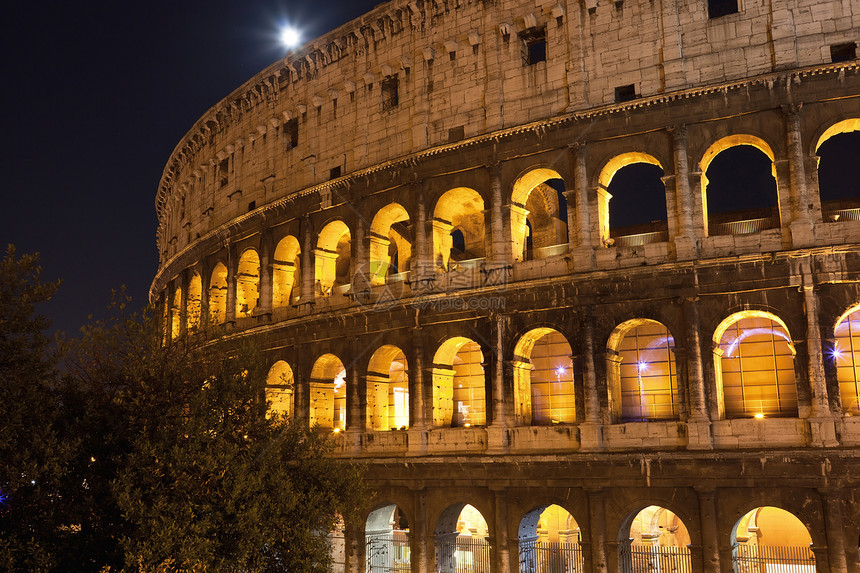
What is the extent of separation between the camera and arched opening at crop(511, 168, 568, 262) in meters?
18.0

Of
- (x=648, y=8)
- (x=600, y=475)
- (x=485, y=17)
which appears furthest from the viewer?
(x=485, y=17)

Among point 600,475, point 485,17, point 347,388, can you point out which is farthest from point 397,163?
point 600,475

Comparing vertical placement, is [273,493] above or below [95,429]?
below

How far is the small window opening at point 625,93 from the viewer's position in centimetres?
1678

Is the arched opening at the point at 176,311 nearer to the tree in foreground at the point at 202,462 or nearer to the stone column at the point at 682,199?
the tree in foreground at the point at 202,462

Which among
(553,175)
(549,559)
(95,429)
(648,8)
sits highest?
(648,8)

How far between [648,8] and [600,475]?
32.0 feet

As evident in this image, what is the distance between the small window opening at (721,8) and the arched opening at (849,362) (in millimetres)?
6510

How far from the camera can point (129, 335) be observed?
38.7 feet

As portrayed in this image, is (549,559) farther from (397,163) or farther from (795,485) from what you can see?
(397,163)

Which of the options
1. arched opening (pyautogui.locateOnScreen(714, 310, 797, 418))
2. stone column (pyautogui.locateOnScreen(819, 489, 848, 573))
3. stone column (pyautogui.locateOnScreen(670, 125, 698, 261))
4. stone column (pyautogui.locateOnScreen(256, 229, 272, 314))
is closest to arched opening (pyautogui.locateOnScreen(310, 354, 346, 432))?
stone column (pyautogui.locateOnScreen(256, 229, 272, 314))

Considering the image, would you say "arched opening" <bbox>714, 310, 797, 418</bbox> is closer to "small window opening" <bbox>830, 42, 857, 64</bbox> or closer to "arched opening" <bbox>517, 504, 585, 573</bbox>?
"arched opening" <bbox>517, 504, 585, 573</bbox>

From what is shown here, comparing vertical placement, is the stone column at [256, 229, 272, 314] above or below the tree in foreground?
above

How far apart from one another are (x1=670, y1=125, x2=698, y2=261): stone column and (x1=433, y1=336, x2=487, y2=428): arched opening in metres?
5.17
